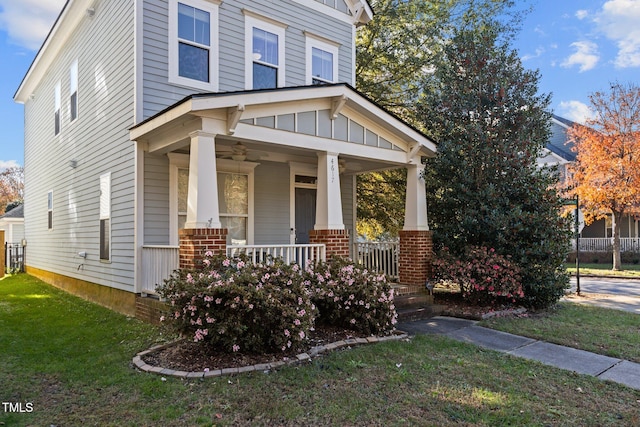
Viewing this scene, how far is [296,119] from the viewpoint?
6.98 m

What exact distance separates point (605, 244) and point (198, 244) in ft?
74.8

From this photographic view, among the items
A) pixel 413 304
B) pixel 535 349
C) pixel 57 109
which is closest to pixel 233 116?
pixel 413 304

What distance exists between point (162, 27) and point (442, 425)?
7603 mm

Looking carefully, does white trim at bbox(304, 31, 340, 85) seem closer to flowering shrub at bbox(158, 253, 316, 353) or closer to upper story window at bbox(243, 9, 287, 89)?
upper story window at bbox(243, 9, 287, 89)

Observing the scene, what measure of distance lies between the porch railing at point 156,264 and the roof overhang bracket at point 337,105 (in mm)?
3353

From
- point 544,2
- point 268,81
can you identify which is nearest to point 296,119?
point 268,81

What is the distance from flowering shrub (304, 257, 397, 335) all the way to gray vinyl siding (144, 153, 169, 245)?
9.73 feet

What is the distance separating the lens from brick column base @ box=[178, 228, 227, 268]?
230 inches

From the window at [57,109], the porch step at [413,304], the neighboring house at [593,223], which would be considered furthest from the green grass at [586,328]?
the neighboring house at [593,223]

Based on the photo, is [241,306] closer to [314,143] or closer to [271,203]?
[314,143]

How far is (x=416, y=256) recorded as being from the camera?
28.3ft

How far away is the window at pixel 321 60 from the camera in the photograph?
9.97 meters

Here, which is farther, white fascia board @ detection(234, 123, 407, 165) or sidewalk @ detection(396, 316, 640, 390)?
white fascia board @ detection(234, 123, 407, 165)

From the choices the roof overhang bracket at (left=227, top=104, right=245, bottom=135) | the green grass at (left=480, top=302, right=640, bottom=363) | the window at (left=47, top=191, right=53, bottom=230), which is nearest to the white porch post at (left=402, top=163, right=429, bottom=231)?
the green grass at (left=480, top=302, right=640, bottom=363)
